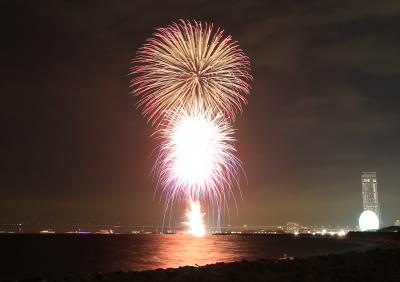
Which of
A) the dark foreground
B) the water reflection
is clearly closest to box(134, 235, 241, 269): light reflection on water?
the water reflection

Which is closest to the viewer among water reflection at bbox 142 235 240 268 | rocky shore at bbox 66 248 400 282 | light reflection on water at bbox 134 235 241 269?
rocky shore at bbox 66 248 400 282

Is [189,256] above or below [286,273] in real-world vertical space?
below

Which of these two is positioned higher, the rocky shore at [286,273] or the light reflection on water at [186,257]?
the rocky shore at [286,273]

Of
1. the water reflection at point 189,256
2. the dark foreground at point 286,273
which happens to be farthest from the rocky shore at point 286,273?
the water reflection at point 189,256

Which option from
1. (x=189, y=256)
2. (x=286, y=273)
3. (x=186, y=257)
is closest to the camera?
(x=286, y=273)

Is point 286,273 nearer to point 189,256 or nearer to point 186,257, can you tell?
point 186,257

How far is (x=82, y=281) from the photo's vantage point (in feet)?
89.7

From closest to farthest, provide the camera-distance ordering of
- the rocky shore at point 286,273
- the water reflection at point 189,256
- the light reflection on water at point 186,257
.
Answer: the rocky shore at point 286,273 < the light reflection on water at point 186,257 < the water reflection at point 189,256

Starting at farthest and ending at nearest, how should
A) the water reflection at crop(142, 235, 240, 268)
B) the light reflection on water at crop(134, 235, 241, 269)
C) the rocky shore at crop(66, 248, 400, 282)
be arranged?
1. the water reflection at crop(142, 235, 240, 268)
2. the light reflection on water at crop(134, 235, 241, 269)
3. the rocky shore at crop(66, 248, 400, 282)

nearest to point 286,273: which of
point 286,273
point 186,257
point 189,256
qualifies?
point 286,273

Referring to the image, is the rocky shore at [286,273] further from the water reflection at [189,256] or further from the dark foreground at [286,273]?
the water reflection at [189,256]

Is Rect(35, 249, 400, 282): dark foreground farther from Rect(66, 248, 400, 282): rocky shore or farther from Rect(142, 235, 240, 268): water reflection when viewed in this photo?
A: Rect(142, 235, 240, 268): water reflection

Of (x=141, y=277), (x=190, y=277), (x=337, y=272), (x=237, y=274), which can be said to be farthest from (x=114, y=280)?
(x=337, y=272)

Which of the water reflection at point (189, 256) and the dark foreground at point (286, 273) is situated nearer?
the dark foreground at point (286, 273)
